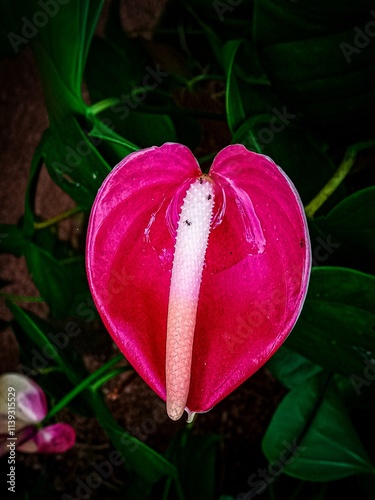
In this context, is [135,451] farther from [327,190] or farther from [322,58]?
[322,58]

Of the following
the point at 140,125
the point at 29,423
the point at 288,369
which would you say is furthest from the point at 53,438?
the point at 140,125

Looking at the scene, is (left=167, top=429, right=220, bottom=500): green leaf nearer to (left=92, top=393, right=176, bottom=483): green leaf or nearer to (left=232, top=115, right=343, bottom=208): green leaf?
(left=92, top=393, right=176, bottom=483): green leaf

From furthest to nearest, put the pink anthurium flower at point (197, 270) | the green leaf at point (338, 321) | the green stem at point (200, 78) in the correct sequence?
the green stem at point (200, 78) → the green leaf at point (338, 321) → the pink anthurium flower at point (197, 270)

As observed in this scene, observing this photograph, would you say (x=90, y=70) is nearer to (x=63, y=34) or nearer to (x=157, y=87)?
(x=157, y=87)

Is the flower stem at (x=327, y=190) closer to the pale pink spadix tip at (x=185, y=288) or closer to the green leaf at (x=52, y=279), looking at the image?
the pale pink spadix tip at (x=185, y=288)

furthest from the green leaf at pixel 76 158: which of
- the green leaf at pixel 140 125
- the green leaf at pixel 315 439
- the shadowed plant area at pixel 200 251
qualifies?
the green leaf at pixel 315 439

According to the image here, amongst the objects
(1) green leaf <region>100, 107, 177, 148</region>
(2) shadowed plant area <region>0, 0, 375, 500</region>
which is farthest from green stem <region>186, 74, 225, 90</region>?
(1) green leaf <region>100, 107, 177, 148</region>
